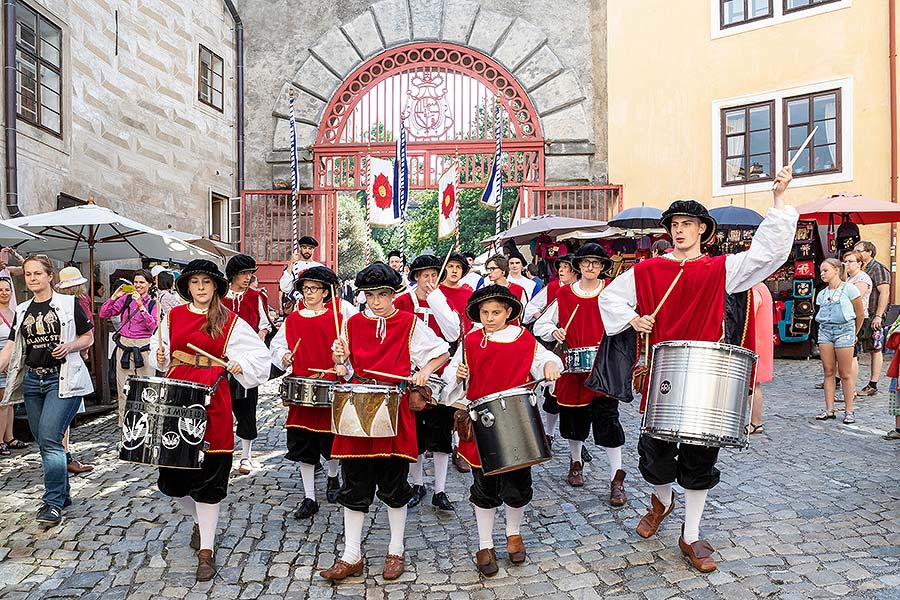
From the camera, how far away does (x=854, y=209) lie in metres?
10.9

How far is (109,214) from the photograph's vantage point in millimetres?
9281

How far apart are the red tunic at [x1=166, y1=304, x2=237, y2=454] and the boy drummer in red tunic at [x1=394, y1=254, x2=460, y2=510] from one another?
1.50 m

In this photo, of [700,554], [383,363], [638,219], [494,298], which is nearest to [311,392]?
[383,363]

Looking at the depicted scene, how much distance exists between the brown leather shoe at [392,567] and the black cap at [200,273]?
6.17 feet

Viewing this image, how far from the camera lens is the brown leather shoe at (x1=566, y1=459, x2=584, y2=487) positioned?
5941 mm

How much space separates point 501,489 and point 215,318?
1.97 m

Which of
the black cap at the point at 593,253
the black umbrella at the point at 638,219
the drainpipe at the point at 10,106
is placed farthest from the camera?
the black umbrella at the point at 638,219

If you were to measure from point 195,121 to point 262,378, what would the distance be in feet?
45.5

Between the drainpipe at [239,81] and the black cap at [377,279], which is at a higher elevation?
the drainpipe at [239,81]

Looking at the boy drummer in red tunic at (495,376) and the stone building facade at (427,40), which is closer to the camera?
the boy drummer in red tunic at (495,376)

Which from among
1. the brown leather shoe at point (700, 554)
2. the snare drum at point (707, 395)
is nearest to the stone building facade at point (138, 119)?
the snare drum at point (707, 395)

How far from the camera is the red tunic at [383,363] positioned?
4230mm

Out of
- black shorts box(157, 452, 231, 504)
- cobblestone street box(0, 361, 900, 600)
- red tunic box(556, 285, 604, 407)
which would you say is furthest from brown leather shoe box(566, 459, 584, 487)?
black shorts box(157, 452, 231, 504)

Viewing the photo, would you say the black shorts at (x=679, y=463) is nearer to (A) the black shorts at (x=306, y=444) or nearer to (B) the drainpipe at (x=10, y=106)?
Answer: (A) the black shorts at (x=306, y=444)
